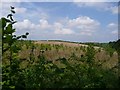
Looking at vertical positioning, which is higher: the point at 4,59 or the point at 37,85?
the point at 4,59

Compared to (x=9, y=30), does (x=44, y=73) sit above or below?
below

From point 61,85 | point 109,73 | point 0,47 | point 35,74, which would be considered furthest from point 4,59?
point 109,73

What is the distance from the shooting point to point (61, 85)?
16.8ft

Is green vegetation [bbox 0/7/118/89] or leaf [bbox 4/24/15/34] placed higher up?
leaf [bbox 4/24/15/34]

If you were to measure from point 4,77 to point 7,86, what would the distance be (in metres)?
0.17

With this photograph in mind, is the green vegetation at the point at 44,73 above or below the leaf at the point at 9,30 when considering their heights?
below

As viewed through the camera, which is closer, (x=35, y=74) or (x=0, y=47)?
(x=0, y=47)

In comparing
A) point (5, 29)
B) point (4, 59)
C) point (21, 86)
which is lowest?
point (21, 86)

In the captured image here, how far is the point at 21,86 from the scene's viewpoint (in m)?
5.36

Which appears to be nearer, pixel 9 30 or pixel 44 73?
pixel 9 30

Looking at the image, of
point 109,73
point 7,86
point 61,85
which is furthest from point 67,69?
point 7,86

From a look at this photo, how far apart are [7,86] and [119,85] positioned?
1856 mm

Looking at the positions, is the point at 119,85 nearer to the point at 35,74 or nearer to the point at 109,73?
the point at 109,73

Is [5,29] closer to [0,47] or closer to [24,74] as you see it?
[0,47]
